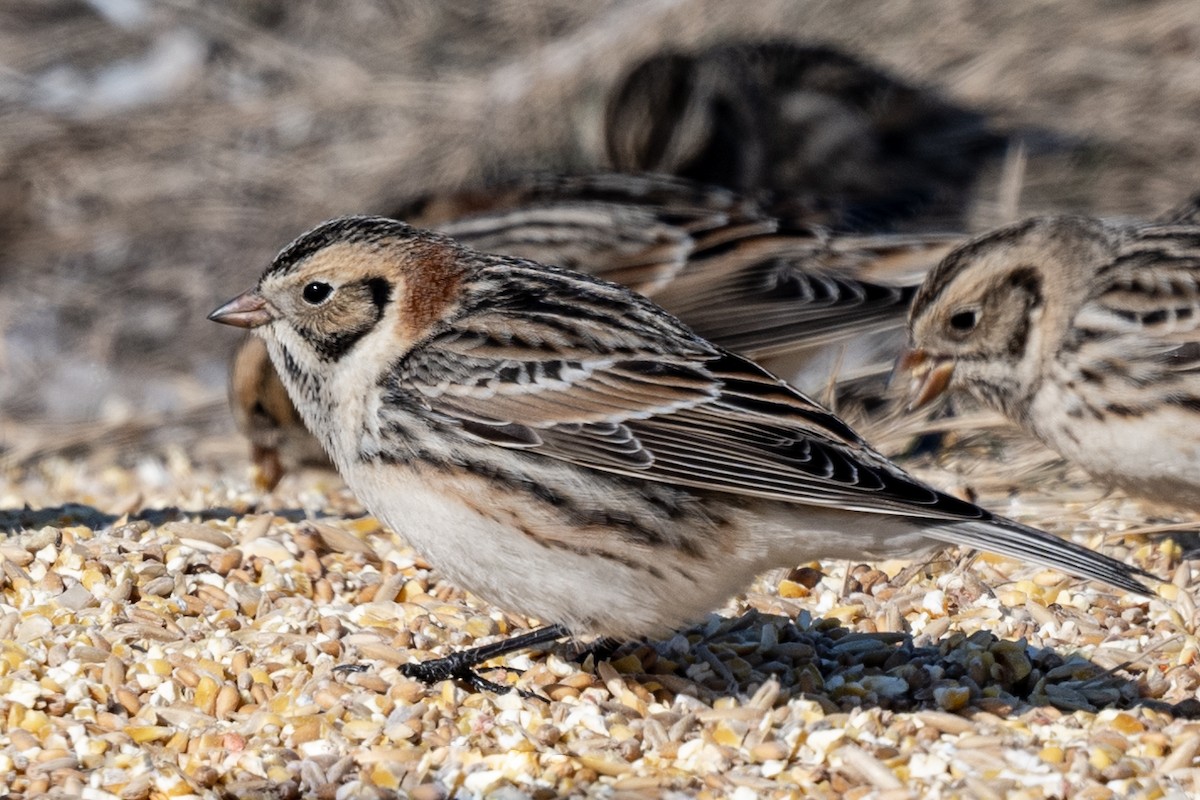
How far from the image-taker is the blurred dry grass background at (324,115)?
9.84 m

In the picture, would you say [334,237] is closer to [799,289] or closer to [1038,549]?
[1038,549]

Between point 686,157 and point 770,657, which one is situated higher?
point 686,157

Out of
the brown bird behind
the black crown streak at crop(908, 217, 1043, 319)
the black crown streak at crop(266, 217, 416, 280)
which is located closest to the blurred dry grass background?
the brown bird behind

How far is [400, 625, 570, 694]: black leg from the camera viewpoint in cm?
409

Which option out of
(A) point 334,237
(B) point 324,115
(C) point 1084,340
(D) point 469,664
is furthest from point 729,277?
(B) point 324,115

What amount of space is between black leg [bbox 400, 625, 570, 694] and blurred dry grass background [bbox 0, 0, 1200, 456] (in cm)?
508

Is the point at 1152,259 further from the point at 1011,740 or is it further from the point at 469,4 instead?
the point at 469,4

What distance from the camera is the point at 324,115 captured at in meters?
11.0

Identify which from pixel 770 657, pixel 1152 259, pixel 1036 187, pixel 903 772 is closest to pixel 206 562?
pixel 770 657

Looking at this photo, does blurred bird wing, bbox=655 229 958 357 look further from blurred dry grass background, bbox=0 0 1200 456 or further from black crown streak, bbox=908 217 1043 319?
blurred dry grass background, bbox=0 0 1200 456

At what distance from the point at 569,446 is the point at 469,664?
596 mm

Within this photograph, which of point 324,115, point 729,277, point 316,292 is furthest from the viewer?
point 324,115

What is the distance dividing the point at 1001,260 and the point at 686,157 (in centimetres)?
442

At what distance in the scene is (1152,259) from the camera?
5.23 meters
